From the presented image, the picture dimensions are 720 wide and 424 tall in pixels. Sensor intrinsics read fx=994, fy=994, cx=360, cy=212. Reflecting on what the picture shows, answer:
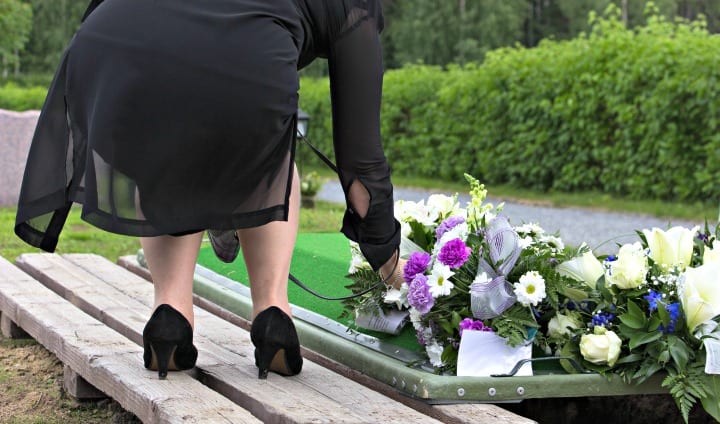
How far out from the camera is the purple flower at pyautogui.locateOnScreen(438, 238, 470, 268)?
2.50m

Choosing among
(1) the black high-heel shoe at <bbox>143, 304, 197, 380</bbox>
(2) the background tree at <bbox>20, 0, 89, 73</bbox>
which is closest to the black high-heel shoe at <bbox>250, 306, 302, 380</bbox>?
(1) the black high-heel shoe at <bbox>143, 304, 197, 380</bbox>

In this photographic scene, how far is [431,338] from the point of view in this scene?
99.3 inches

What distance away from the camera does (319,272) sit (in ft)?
12.6

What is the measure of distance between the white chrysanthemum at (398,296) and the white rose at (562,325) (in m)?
0.39

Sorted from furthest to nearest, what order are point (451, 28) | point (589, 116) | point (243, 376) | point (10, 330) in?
point (451, 28), point (589, 116), point (10, 330), point (243, 376)

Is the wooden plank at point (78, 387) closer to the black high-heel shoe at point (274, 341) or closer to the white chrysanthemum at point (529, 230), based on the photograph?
the black high-heel shoe at point (274, 341)

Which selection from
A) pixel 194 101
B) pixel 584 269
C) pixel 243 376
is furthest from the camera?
pixel 584 269

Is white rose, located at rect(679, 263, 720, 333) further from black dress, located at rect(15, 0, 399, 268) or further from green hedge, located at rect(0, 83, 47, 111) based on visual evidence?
green hedge, located at rect(0, 83, 47, 111)

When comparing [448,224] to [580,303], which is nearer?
[580,303]

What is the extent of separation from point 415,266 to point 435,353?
24 cm

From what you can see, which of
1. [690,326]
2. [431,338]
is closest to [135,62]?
[431,338]

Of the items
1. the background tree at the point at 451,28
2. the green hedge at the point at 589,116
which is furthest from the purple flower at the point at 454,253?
the background tree at the point at 451,28

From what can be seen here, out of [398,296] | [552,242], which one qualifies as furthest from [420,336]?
[552,242]

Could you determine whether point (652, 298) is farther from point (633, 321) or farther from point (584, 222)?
point (584, 222)
